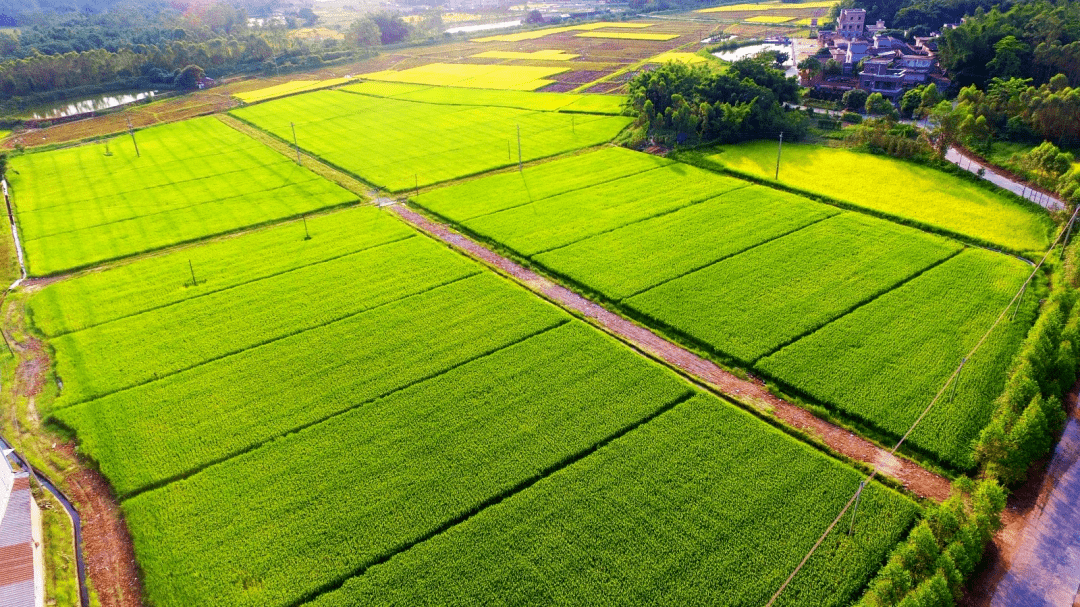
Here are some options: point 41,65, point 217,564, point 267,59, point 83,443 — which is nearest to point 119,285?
point 83,443

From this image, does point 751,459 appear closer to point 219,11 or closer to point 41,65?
point 41,65

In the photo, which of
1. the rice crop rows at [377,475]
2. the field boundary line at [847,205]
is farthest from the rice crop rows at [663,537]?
the field boundary line at [847,205]

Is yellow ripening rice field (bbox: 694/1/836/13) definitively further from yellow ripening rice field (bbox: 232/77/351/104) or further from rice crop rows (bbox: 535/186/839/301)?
rice crop rows (bbox: 535/186/839/301)

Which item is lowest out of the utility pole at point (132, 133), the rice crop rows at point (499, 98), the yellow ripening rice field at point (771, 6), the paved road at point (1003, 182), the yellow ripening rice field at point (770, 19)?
the paved road at point (1003, 182)

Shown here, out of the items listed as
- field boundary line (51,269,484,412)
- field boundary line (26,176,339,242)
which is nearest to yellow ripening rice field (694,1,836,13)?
field boundary line (26,176,339,242)

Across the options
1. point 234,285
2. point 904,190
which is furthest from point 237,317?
point 904,190

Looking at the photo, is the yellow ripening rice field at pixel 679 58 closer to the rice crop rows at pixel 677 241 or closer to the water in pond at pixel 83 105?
the rice crop rows at pixel 677 241

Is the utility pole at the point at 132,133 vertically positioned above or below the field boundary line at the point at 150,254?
above
